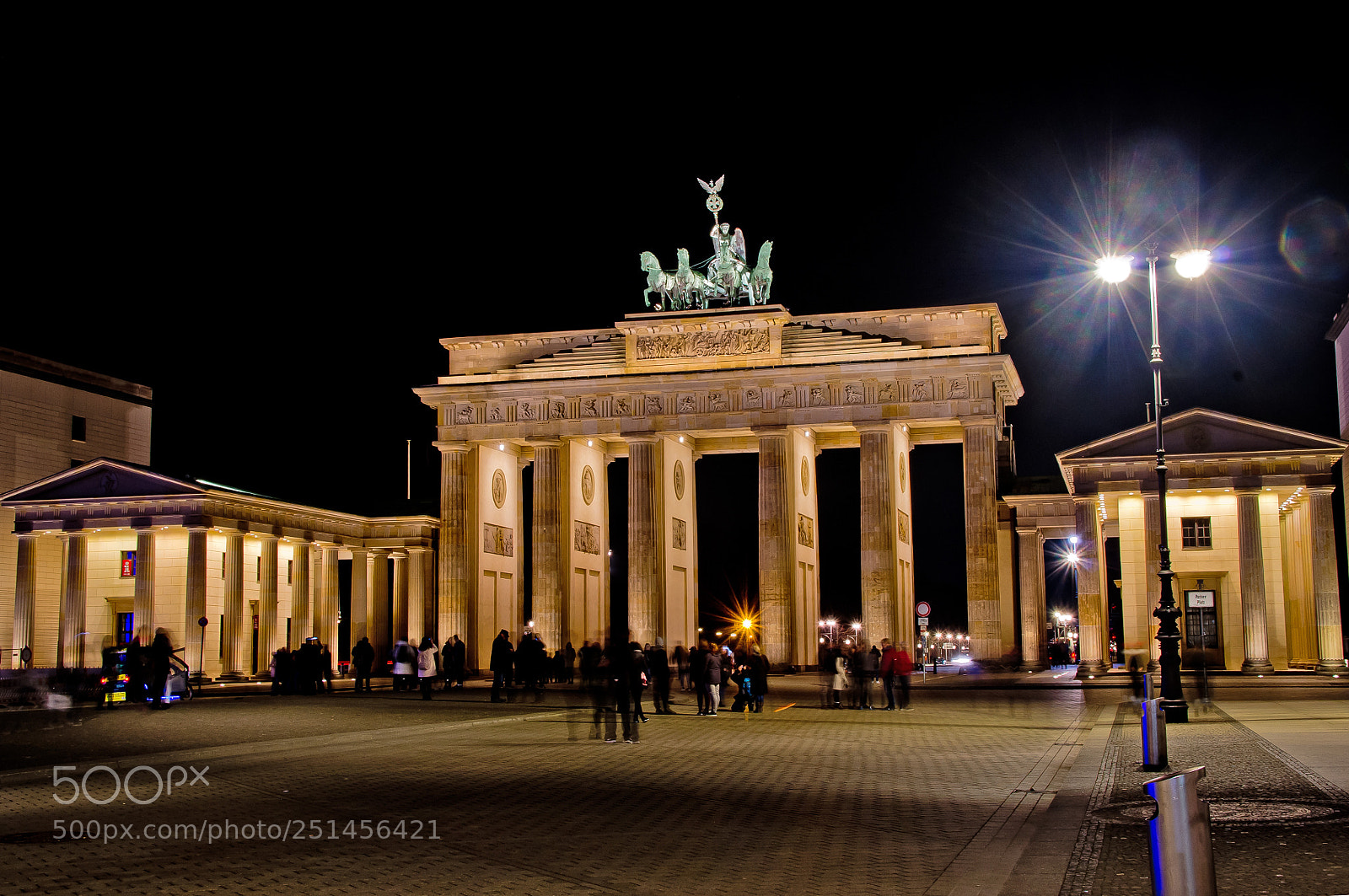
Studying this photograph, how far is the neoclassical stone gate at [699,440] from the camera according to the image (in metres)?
56.2

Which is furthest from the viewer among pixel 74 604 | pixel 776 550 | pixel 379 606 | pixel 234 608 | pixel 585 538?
pixel 379 606

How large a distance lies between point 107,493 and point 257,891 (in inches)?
1967

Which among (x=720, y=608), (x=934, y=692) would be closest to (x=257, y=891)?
(x=934, y=692)

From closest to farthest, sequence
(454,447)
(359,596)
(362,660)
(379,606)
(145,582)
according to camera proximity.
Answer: (362,660) < (145,582) < (454,447) < (359,596) < (379,606)

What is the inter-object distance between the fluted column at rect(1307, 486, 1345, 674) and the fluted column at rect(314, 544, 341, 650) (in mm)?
45441

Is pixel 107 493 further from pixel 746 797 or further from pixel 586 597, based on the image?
pixel 746 797

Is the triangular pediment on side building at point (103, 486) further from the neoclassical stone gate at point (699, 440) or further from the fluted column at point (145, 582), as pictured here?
the neoclassical stone gate at point (699, 440)

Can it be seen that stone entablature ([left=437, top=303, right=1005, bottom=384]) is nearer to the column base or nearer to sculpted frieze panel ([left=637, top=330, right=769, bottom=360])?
sculpted frieze panel ([left=637, top=330, right=769, bottom=360])

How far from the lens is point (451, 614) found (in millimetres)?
59562

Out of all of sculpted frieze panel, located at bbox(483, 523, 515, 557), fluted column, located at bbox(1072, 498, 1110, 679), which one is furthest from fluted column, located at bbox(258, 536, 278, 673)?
fluted column, located at bbox(1072, 498, 1110, 679)

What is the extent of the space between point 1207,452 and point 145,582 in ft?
139

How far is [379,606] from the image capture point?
229ft

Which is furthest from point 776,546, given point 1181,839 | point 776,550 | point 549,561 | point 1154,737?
point 1181,839

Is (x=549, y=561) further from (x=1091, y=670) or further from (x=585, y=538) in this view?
(x=1091, y=670)
